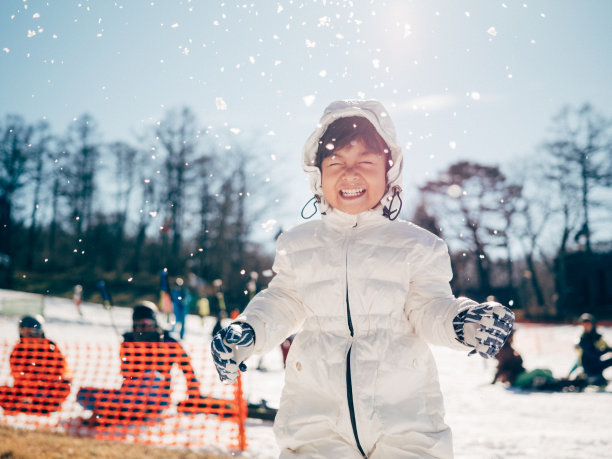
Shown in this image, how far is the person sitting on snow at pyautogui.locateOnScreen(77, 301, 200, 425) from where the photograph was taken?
224 inches

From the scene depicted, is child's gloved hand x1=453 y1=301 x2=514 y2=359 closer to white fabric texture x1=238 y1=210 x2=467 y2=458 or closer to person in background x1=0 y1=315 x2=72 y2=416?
white fabric texture x1=238 y1=210 x2=467 y2=458

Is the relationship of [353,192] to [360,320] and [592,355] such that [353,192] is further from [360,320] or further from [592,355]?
[592,355]

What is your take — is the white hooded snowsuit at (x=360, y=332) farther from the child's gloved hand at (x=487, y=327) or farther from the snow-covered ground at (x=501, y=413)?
the snow-covered ground at (x=501, y=413)

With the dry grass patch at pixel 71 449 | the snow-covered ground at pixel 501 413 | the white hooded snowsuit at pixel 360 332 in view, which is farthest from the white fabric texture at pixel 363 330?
the snow-covered ground at pixel 501 413

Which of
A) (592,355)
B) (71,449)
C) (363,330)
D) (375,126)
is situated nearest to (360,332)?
(363,330)

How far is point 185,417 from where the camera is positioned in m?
6.10

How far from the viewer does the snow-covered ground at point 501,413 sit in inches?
203

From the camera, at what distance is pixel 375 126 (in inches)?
93.1

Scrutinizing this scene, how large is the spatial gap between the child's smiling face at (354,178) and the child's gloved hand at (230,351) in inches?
29.3

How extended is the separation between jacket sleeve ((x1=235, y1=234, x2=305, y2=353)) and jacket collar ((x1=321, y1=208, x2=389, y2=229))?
0.89 ft

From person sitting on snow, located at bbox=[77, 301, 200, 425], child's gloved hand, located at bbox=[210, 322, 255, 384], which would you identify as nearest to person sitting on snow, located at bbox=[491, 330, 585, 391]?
person sitting on snow, located at bbox=[77, 301, 200, 425]

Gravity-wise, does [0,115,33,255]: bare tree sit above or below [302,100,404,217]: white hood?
above

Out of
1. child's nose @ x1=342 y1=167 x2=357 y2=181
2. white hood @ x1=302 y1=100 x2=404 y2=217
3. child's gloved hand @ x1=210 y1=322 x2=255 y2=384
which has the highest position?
white hood @ x1=302 y1=100 x2=404 y2=217

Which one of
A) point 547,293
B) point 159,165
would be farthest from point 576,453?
point 547,293
